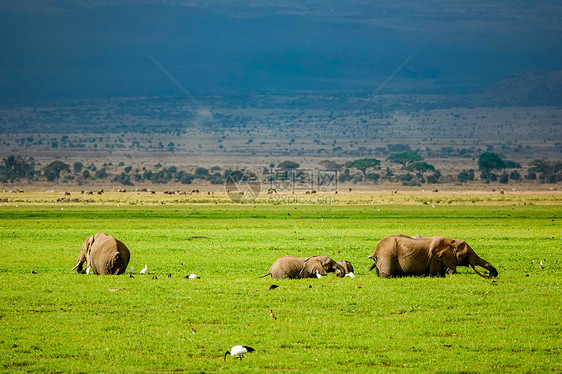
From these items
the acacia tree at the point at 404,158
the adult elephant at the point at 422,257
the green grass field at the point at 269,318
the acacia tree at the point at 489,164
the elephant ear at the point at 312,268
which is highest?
the acacia tree at the point at 404,158

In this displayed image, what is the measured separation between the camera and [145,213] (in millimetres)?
55031

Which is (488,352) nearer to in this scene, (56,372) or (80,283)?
(56,372)

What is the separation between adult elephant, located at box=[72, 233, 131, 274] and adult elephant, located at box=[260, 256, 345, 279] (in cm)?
362

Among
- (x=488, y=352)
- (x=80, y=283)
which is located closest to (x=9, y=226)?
(x=80, y=283)

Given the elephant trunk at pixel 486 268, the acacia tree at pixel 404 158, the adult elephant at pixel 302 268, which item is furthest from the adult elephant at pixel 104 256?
the acacia tree at pixel 404 158

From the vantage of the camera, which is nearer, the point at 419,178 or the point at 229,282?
the point at 229,282

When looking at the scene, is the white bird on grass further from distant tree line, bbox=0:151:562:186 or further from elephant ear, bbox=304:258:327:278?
distant tree line, bbox=0:151:562:186

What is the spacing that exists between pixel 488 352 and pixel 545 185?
396 feet

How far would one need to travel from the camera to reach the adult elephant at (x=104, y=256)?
18.7 metres

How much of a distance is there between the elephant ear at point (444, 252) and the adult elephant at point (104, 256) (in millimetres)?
7731

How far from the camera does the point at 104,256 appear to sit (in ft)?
61.5

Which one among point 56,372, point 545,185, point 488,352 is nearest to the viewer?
point 56,372

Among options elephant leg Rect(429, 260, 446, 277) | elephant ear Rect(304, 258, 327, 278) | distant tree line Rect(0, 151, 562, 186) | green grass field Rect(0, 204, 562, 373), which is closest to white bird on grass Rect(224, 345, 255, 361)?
green grass field Rect(0, 204, 562, 373)

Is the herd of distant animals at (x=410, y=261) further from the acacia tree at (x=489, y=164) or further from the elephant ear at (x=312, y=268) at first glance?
the acacia tree at (x=489, y=164)
